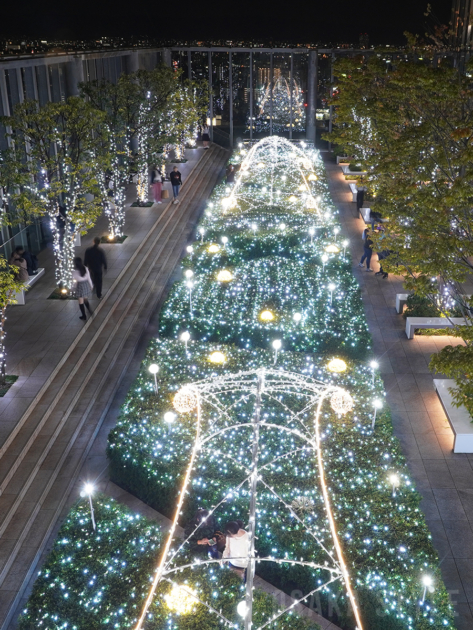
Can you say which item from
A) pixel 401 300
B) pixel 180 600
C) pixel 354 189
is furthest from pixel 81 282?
pixel 354 189

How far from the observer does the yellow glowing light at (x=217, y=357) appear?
461 inches

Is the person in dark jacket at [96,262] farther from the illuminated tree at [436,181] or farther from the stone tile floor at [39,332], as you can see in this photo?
the illuminated tree at [436,181]

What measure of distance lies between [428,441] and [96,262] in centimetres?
Result: 893

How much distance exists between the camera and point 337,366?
457 inches

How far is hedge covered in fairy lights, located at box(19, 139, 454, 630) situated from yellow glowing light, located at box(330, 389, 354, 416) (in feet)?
1.63

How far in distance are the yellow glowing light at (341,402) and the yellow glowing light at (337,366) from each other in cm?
160

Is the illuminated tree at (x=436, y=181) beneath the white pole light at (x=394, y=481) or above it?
above

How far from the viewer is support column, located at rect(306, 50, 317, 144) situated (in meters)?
37.4

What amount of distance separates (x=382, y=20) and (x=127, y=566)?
4983 centimetres

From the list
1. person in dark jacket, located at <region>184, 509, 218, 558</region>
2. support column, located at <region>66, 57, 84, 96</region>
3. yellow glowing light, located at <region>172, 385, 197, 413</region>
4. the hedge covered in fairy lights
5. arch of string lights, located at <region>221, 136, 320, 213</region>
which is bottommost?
person in dark jacket, located at <region>184, 509, 218, 558</region>

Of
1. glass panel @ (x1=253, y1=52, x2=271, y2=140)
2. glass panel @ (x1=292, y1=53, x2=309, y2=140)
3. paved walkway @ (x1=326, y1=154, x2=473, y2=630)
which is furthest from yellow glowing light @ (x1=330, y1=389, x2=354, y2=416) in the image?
glass panel @ (x1=292, y1=53, x2=309, y2=140)

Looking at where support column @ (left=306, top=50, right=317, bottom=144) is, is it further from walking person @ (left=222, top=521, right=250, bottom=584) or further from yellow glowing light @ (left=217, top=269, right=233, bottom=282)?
walking person @ (left=222, top=521, right=250, bottom=584)

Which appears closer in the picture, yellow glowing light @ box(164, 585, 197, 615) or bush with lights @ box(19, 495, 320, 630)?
bush with lights @ box(19, 495, 320, 630)

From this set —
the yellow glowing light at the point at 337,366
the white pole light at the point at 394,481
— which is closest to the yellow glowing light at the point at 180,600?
the white pole light at the point at 394,481
